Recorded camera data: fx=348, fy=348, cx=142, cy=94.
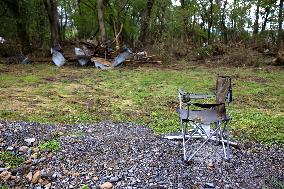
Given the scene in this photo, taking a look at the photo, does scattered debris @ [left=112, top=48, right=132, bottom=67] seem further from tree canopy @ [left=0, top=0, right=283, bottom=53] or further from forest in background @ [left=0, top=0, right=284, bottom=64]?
tree canopy @ [left=0, top=0, right=283, bottom=53]

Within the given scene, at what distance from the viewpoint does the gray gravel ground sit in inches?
141

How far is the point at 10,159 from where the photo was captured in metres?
4.12

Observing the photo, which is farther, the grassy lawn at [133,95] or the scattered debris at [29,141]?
the grassy lawn at [133,95]

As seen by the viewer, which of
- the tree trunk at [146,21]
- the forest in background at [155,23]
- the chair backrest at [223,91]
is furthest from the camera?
the tree trunk at [146,21]

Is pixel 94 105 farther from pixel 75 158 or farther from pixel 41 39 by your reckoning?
pixel 41 39

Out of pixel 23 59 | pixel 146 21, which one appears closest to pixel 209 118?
pixel 23 59

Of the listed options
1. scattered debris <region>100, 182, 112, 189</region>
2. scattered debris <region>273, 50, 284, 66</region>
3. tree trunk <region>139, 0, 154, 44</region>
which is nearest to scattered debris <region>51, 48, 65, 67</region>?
tree trunk <region>139, 0, 154, 44</region>

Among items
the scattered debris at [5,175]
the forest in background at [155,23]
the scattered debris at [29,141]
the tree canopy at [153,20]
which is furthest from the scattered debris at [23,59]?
the scattered debris at [5,175]

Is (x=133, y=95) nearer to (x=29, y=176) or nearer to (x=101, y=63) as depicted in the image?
(x=29, y=176)

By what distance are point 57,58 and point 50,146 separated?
999 centimetres

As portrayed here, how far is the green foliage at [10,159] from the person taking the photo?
4.03 metres

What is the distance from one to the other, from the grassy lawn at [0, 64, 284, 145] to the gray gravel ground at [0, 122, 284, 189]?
753 mm

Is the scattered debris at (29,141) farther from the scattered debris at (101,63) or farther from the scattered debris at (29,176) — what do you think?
the scattered debris at (101,63)

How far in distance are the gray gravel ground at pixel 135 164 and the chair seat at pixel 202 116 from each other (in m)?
0.41
